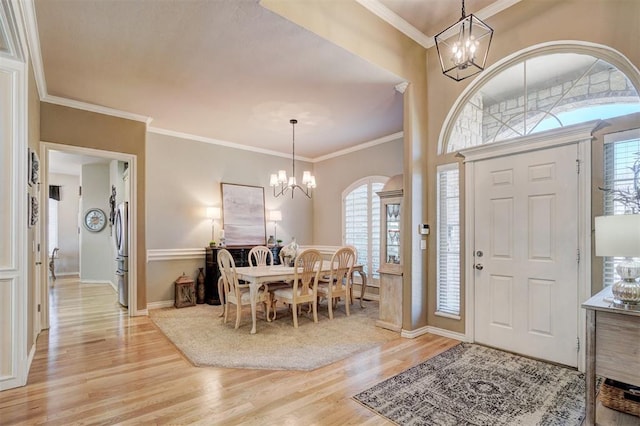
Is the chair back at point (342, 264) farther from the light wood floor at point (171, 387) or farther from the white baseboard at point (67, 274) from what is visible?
the white baseboard at point (67, 274)

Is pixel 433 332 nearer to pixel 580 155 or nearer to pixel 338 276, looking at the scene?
pixel 338 276

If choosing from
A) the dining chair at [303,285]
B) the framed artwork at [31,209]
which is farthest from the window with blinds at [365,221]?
the framed artwork at [31,209]

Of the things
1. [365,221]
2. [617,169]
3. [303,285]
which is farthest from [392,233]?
[617,169]

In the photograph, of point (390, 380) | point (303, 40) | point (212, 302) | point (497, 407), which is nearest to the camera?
point (497, 407)

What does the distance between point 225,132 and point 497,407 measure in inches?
209

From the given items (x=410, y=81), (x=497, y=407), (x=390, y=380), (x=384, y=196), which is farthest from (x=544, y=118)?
(x=390, y=380)

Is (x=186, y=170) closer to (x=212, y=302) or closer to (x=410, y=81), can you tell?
(x=212, y=302)

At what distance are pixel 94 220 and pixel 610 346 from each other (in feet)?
32.6

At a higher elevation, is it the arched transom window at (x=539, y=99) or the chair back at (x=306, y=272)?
the arched transom window at (x=539, y=99)

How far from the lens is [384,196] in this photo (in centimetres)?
453

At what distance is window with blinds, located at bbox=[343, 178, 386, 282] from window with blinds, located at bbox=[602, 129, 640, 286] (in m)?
3.52

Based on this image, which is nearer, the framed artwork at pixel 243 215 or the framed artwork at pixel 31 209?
the framed artwork at pixel 31 209

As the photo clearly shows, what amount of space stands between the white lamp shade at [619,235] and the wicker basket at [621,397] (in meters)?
0.96

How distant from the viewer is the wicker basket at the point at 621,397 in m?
2.11
